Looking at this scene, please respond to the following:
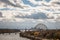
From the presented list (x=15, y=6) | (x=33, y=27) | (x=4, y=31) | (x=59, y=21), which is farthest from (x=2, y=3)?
(x=59, y=21)

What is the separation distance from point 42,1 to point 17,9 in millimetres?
1180

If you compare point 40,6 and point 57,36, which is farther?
point 40,6

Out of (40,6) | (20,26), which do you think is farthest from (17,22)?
Result: (40,6)

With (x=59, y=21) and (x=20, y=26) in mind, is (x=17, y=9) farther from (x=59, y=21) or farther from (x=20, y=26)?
(x=59, y=21)

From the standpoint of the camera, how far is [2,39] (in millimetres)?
7902

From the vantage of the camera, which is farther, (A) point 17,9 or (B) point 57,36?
(A) point 17,9

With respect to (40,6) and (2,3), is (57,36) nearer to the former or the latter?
(40,6)

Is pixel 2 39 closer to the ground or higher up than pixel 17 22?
closer to the ground

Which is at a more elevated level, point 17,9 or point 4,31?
point 17,9

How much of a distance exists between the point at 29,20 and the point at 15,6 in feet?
2.92

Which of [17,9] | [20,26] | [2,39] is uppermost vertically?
[17,9]

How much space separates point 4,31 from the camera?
8.12 metres

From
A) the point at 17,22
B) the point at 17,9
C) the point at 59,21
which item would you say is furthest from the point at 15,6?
the point at 59,21

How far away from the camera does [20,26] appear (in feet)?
26.8
